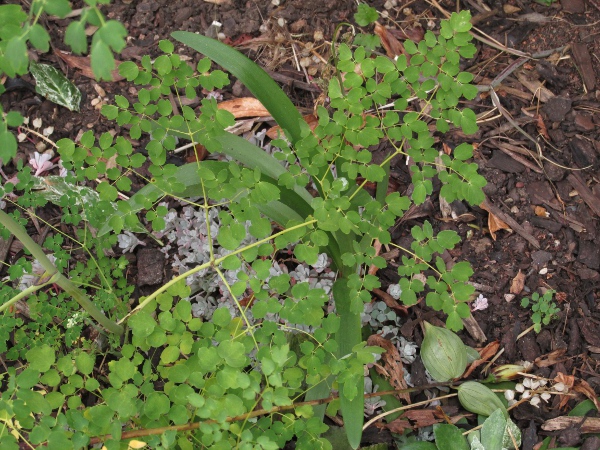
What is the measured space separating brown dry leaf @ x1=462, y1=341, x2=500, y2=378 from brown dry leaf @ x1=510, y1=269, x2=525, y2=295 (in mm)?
196

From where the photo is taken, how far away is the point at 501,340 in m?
2.12

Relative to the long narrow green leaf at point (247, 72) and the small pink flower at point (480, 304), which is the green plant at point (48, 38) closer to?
the long narrow green leaf at point (247, 72)

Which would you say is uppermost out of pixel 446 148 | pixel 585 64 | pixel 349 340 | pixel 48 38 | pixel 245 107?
pixel 48 38

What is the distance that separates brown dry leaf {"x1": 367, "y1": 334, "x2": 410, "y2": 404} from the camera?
2061 mm

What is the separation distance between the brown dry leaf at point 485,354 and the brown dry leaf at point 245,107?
1.18 meters

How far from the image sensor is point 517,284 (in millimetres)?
2176

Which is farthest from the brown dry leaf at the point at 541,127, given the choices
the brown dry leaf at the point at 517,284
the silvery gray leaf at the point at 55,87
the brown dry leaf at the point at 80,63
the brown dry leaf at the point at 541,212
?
the silvery gray leaf at the point at 55,87

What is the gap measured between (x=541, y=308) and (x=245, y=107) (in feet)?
4.31

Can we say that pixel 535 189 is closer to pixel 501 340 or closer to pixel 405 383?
pixel 501 340

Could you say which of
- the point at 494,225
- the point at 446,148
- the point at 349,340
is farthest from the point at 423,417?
the point at 446,148

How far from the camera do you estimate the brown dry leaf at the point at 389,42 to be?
2.46 metres

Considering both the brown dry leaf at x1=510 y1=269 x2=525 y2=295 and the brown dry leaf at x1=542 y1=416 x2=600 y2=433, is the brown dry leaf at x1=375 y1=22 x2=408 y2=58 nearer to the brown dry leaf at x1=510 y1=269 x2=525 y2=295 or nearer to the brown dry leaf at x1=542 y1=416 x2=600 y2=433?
the brown dry leaf at x1=510 y1=269 x2=525 y2=295

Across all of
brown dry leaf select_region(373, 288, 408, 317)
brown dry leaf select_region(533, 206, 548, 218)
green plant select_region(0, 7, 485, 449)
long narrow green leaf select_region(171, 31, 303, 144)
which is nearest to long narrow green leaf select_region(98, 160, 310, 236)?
green plant select_region(0, 7, 485, 449)

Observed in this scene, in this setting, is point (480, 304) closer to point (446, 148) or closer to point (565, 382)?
point (565, 382)
